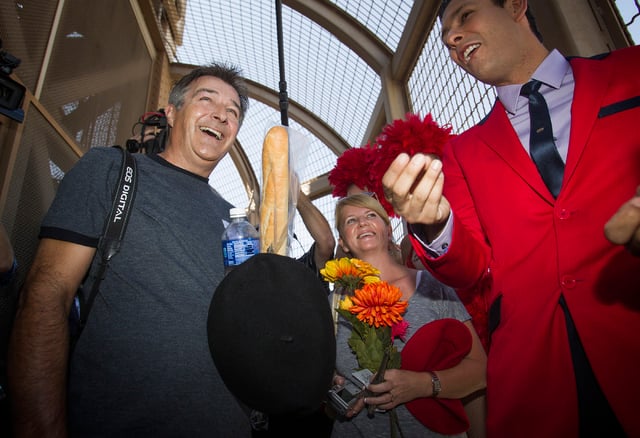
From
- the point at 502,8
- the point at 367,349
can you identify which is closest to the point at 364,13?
the point at 502,8

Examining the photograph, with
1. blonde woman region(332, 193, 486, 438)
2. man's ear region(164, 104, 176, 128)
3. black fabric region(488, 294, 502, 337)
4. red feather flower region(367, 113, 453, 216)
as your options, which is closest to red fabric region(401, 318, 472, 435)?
blonde woman region(332, 193, 486, 438)

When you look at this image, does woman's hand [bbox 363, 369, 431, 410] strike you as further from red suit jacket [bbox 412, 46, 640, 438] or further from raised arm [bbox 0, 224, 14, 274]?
raised arm [bbox 0, 224, 14, 274]

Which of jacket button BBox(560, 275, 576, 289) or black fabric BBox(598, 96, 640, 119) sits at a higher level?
black fabric BBox(598, 96, 640, 119)

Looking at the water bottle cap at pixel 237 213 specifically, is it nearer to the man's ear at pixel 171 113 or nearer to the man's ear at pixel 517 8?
the man's ear at pixel 171 113

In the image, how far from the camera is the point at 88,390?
1153 mm

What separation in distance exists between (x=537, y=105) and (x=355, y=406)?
4.87 ft

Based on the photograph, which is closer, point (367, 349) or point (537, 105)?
point (537, 105)

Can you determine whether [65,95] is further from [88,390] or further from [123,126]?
[88,390]

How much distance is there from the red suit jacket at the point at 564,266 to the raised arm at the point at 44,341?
1223mm

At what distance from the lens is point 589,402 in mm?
879

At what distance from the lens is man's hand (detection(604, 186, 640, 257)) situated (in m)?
0.55

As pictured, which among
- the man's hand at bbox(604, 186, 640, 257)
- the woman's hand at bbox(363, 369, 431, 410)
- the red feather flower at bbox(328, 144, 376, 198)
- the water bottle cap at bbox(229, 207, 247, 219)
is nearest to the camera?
the man's hand at bbox(604, 186, 640, 257)

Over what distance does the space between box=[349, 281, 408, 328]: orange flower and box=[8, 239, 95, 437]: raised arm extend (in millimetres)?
1068

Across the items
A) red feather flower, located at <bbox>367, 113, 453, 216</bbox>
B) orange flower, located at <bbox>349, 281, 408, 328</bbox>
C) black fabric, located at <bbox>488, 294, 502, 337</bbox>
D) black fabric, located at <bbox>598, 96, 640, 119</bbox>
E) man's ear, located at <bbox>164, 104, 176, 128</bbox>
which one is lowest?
black fabric, located at <bbox>488, 294, 502, 337</bbox>
